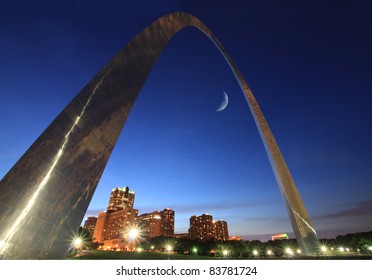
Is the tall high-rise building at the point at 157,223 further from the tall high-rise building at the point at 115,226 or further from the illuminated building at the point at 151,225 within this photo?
the tall high-rise building at the point at 115,226

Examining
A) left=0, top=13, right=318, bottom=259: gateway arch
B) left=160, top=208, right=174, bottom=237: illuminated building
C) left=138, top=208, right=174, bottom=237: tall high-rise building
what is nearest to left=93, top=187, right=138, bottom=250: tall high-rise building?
left=138, top=208, right=174, bottom=237: tall high-rise building

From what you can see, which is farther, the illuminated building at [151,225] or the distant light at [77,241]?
the illuminated building at [151,225]

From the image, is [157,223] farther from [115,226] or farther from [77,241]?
[77,241]

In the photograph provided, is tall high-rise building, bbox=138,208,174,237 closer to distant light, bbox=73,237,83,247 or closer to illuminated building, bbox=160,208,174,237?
illuminated building, bbox=160,208,174,237

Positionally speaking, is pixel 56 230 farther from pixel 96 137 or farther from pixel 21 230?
pixel 96 137

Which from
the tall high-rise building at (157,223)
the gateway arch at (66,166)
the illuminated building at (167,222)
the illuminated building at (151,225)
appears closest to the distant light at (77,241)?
the gateway arch at (66,166)

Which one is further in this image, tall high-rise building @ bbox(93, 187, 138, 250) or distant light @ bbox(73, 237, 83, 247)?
tall high-rise building @ bbox(93, 187, 138, 250)

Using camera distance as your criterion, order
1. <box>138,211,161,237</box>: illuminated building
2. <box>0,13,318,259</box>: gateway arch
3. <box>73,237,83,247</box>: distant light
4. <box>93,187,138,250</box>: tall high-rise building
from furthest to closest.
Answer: <box>138,211,161,237</box>: illuminated building
<box>93,187,138,250</box>: tall high-rise building
<box>73,237,83,247</box>: distant light
<box>0,13,318,259</box>: gateway arch
